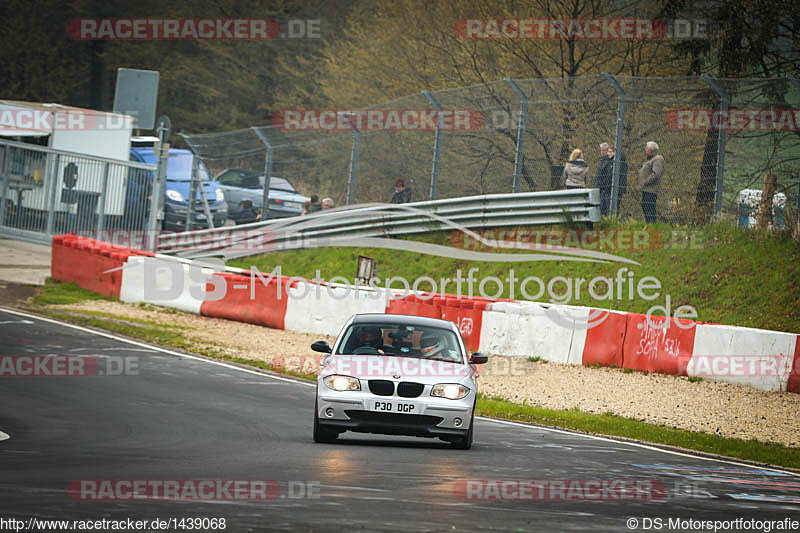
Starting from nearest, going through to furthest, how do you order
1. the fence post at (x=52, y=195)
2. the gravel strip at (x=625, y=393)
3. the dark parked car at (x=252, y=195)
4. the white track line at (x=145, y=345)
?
the gravel strip at (x=625, y=393) → the white track line at (x=145, y=345) → the fence post at (x=52, y=195) → the dark parked car at (x=252, y=195)

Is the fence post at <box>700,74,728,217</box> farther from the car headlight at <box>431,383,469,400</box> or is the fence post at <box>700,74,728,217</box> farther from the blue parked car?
the blue parked car

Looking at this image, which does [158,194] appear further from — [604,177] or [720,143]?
[720,143]

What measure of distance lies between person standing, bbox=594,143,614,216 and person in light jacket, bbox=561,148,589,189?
0.27 m

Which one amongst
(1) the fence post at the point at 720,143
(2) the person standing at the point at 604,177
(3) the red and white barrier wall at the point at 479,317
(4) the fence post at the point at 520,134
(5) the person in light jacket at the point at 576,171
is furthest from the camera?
(4) the fence post at the point at 520,134

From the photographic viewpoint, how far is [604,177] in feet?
71.7

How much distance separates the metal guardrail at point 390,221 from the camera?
22375mm

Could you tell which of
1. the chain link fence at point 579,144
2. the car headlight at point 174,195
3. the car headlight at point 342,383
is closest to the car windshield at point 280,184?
the chain link fence at point 579,144

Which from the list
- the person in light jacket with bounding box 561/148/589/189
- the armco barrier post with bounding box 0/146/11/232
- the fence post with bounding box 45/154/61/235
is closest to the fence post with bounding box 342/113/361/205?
the person in light jacket with bounding box 561/148/589/189

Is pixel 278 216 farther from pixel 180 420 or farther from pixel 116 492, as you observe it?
pixel 116 492

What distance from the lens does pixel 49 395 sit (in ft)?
41.8

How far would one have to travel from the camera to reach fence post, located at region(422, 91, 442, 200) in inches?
953

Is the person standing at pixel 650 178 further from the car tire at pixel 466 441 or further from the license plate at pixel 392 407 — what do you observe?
the license plate at pixel 392 407

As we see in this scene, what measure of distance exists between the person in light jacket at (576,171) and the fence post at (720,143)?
2946mm

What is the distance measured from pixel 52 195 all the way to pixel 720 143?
1667 centimetres
